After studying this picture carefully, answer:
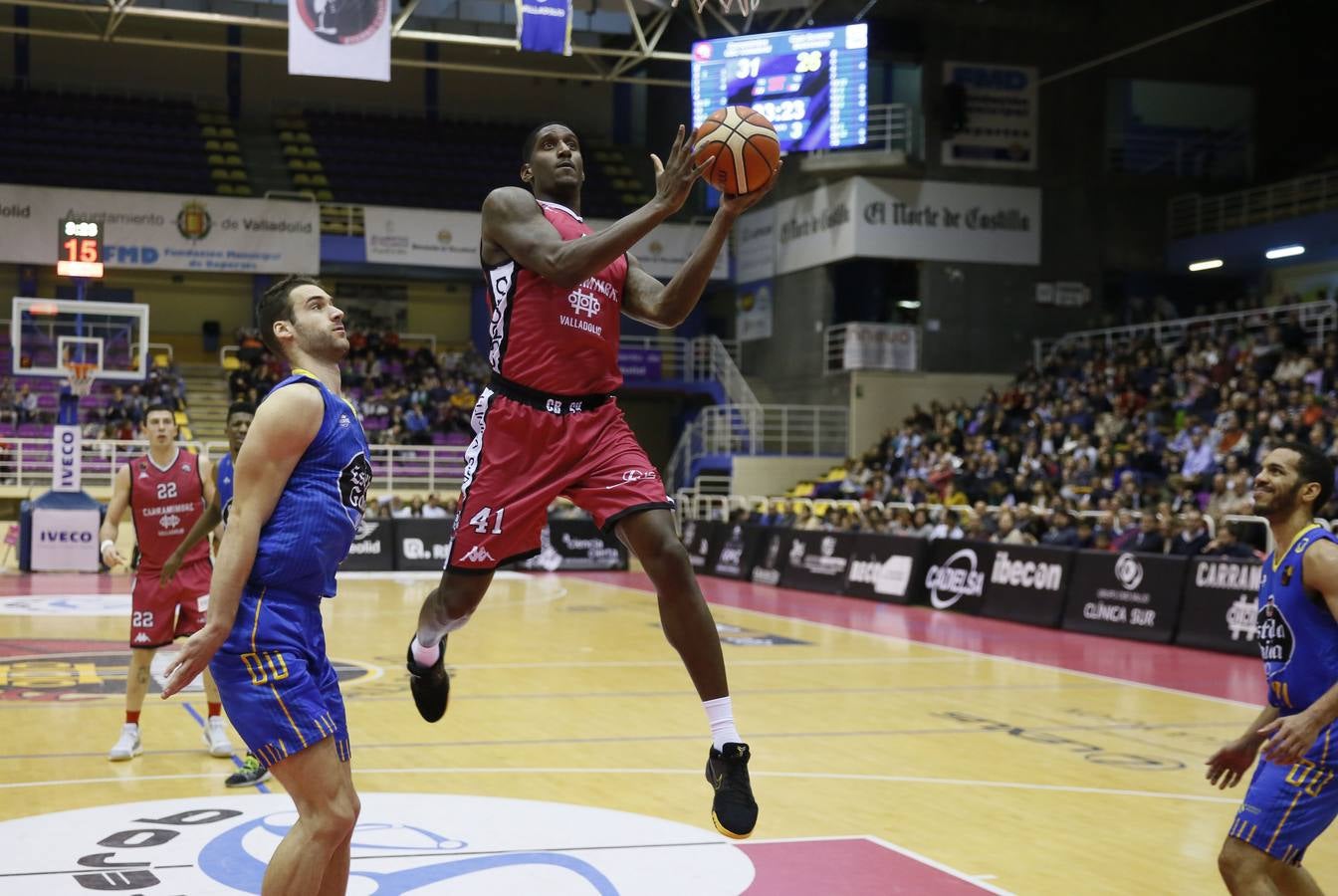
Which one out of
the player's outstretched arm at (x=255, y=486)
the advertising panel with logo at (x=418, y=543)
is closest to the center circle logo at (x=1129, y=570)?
the advertising panel with logo at (x=418, y=543)

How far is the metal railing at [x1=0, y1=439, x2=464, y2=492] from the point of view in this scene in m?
26.1

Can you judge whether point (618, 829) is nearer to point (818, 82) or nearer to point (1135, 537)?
point (1135, 537)

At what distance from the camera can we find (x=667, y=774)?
8156 mm

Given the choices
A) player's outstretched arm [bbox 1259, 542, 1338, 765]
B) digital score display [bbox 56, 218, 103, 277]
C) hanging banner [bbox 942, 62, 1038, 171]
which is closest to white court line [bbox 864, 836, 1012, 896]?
Result: player's outstretched arm [bbox 1259, 542, 1338, 765]

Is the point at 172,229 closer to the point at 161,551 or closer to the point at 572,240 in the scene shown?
the point at 161,551


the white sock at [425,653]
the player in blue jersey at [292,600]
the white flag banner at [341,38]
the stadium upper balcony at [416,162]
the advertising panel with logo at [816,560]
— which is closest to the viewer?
the player in blue jersey at [292,600]

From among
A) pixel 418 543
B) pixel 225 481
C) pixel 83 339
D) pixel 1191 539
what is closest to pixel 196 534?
pixel 225 481

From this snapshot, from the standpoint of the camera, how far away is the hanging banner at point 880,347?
28469 mm

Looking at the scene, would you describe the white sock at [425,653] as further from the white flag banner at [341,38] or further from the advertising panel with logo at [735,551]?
the advertising panel with logo at [735,551]

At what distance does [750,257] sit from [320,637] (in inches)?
1127

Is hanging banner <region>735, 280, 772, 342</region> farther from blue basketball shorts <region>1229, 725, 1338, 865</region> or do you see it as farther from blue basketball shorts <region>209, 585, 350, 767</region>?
blue basketball shorts <region>209, 585, 350, 767</region>

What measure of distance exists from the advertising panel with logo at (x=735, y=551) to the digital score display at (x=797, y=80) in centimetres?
593

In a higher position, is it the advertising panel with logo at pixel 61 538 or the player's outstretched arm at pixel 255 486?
the player's outstretched arm at pixel 255 486

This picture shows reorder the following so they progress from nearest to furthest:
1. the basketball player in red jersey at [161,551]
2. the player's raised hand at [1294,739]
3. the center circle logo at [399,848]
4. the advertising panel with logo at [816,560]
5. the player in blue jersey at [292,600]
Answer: the player in blue jersey at [292,600]
the player's raised hand at [1294,739]
the center circle logo at [399,848]
the basketball player in red jersey at [161,551]
the advertising panel with logo at [816,560]
